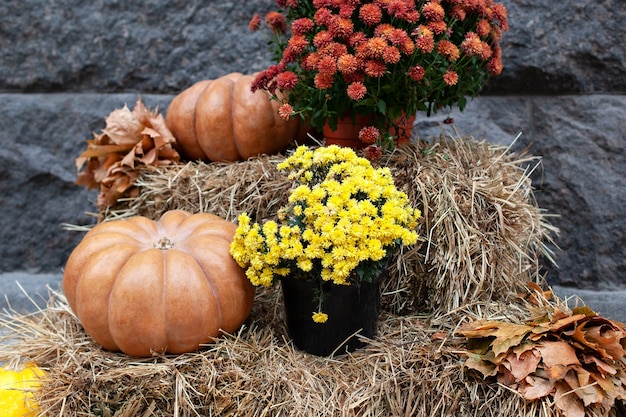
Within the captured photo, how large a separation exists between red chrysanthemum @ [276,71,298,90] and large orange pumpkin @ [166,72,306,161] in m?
0.26

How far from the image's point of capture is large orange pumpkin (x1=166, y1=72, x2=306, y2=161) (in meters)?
2.34

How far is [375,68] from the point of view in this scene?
1888mm

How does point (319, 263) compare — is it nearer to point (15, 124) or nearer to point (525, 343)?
point (525, 343)

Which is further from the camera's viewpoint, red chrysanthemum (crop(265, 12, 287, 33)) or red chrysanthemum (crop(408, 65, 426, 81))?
red chrysanthemum (crop(265, 12, 287, 33))

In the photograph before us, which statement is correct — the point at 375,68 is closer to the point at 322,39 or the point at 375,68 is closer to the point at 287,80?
the point at 322,39

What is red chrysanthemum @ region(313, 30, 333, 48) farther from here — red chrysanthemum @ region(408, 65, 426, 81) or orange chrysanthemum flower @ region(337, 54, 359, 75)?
red chrysanthemum @ region(408, 65, 426, 81)

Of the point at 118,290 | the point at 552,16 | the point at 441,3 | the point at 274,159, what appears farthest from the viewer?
the point at 552,16

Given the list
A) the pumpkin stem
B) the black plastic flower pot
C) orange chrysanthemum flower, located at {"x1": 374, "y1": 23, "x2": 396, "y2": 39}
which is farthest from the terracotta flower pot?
the pumpkin stem

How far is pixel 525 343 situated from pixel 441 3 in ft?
3.76

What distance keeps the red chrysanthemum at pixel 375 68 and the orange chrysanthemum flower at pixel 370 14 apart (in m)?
0.13

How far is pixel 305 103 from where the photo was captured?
2.16 m

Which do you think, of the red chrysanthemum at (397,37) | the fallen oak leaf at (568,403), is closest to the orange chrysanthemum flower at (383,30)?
the red chrysanthemum at (397,37)

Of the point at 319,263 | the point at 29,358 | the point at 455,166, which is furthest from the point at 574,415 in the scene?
the point at 29,358

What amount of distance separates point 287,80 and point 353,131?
310 millimetres
